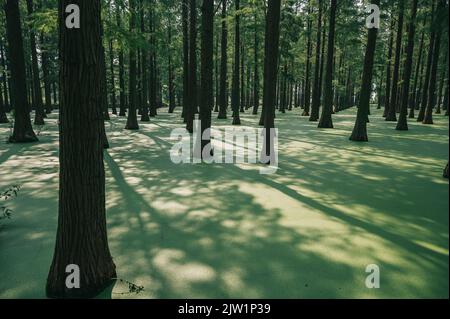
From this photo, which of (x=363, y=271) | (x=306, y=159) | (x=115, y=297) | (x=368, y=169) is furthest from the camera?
(x=306, y=159)

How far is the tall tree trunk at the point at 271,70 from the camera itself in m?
9.89

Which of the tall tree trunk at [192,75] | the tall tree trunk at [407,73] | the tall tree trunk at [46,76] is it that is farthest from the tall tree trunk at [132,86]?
the tall tree trunk at [407,73]

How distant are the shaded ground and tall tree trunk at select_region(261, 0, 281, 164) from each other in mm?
803

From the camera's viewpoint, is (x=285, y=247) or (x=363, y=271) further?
(x=285, y=247)

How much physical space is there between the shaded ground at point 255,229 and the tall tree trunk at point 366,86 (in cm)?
509

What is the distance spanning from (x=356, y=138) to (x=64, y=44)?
1449cm

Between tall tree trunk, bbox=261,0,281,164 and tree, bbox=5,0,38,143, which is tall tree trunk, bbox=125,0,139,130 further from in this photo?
tall tree trunk, bbox=261,0,281,164

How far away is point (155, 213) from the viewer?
6074 millimetres

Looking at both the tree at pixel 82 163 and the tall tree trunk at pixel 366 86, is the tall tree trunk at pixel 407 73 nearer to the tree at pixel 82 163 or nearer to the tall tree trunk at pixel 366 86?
the tall tree trunk at pixel 366 86

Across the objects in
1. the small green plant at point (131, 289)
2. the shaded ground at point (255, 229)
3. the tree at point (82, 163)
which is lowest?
A: the small green plant at point (131, 289)

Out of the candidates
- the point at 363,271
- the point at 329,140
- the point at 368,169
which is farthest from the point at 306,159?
the point at 363,271

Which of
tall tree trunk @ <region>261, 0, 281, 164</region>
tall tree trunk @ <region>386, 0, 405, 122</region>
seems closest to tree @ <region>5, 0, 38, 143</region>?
tall tree trunk @ <region>261, 0, 281, 164</region>
